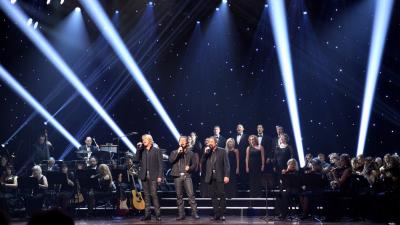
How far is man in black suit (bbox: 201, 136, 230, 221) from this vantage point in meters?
11.9

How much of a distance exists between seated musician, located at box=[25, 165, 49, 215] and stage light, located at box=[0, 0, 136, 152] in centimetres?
519

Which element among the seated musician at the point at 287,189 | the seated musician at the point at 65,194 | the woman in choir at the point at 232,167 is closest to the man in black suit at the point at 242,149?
the woman in choir at the point at 232,167

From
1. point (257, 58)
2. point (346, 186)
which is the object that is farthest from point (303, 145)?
point (346, 186)

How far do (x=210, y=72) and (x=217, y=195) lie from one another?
736 centimetres

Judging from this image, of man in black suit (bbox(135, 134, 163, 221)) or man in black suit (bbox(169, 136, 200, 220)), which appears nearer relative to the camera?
man in black suit (bbox(135, 134, 163, 221))

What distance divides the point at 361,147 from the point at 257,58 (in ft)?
15.1

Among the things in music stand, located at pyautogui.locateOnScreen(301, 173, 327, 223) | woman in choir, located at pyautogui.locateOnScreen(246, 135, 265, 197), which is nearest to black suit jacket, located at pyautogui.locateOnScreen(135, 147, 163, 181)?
woman in choir, located at pyautogui.locateOnScreen(246, 135, 265, 197)

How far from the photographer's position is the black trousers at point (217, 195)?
11914 millimetres

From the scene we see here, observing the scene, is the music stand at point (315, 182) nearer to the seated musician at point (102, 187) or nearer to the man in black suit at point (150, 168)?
the man in black suit at point (150, 168)

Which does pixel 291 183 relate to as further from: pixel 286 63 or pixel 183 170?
pixel 286 63

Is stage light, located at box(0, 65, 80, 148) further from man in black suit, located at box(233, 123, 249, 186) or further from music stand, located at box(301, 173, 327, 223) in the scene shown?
music stand, located at box(301, 173, 327, 223)

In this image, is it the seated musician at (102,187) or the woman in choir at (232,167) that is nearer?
the seated musician at (102,187)

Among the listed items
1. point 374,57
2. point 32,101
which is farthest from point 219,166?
point 32,101

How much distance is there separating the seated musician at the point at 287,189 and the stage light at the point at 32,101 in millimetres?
8237
